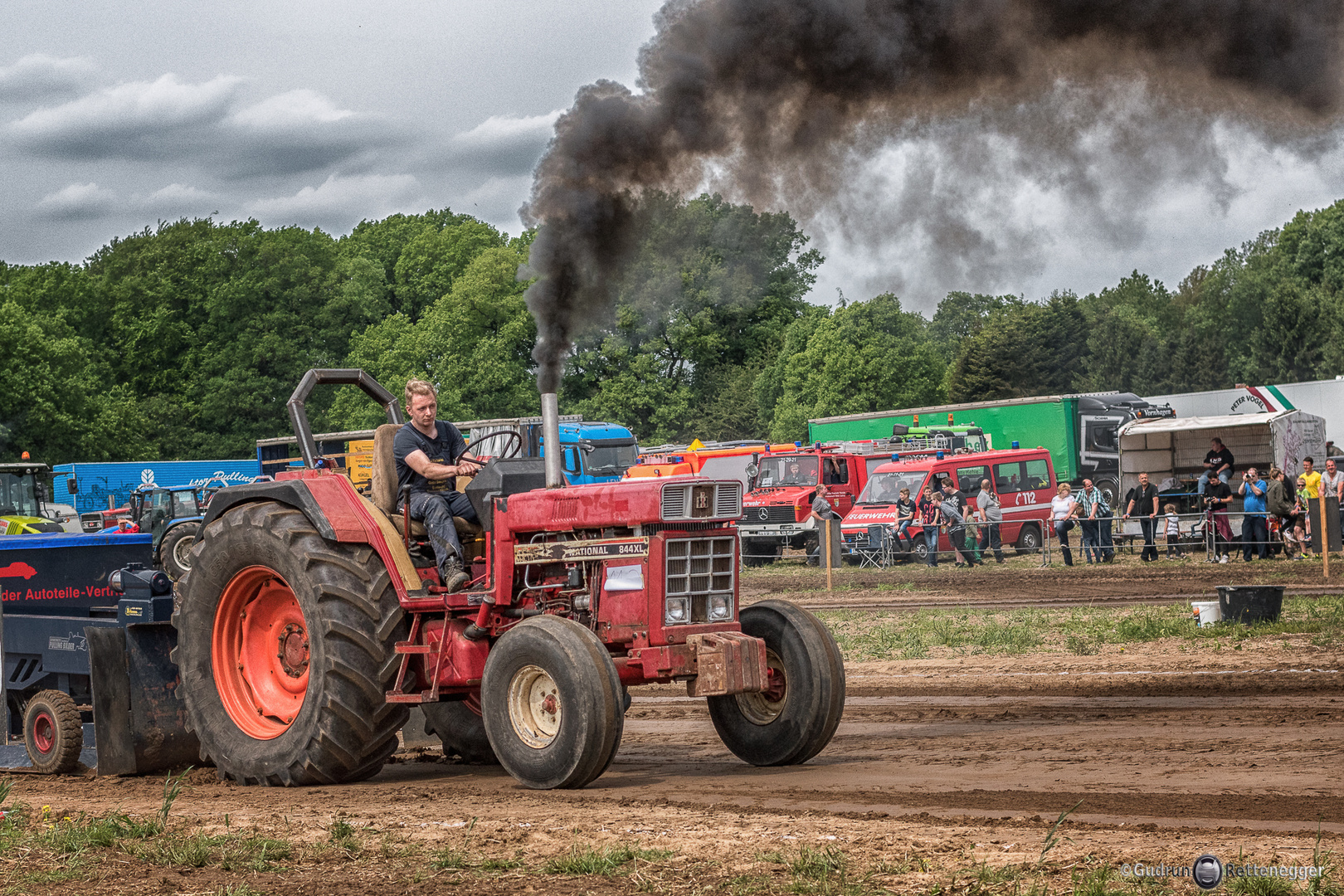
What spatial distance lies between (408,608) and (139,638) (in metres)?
2.11

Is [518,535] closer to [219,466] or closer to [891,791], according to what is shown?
[891,791]

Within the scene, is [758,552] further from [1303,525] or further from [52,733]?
[52,733]

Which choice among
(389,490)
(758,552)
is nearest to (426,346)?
(758,552)

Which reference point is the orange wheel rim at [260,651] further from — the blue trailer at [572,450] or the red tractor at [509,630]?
the blue trailer at [572,450]

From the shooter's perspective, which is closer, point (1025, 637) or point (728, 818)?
point (728, 818)

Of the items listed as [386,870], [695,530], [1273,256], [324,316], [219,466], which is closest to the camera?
[386,870]

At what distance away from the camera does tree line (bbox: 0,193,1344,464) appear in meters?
51.2

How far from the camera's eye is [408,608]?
25.5 ft

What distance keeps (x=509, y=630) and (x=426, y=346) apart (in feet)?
161

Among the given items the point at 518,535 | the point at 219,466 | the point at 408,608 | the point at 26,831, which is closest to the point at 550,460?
the point at 518,535

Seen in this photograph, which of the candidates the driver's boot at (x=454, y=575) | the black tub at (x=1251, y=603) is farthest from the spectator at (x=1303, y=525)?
the driver's boot at (x=454, y=575)

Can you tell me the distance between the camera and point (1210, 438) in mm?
31859

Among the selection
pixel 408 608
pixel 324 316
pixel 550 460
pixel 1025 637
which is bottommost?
pixel 1025 637

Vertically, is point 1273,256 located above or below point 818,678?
above
